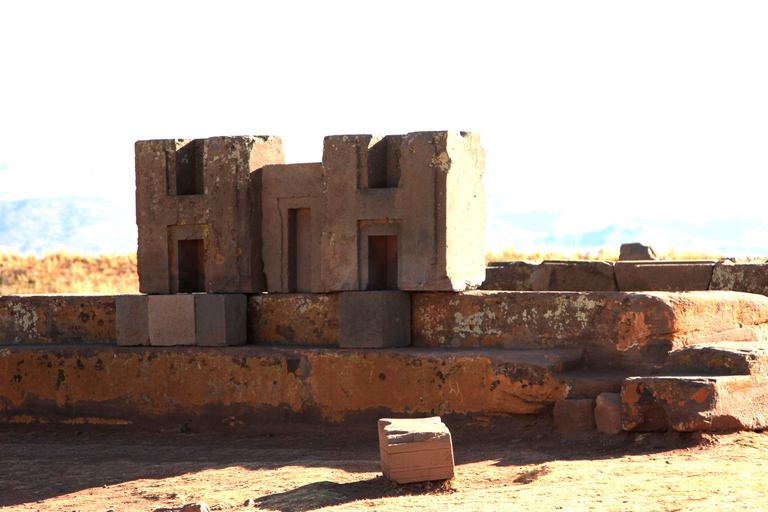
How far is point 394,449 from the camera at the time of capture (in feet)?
15.1

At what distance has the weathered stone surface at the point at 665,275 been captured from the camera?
8188mm

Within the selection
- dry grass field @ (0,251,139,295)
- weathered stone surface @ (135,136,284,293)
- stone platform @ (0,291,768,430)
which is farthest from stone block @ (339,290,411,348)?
dry grass field @ (0,251,139,295)

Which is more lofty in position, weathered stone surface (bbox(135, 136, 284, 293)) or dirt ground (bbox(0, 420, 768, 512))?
weathered stone surface (bbox(135, 136, 284, 293))

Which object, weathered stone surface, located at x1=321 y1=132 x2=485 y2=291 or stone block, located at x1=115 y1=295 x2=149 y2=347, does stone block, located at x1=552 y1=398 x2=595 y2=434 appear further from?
stone block, located at x1=115 y1=295 x2=149 y2=347

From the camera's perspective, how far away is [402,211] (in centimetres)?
622

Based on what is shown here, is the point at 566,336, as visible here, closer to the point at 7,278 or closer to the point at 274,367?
the point at 274,367

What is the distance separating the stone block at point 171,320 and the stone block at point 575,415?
2.84 metres

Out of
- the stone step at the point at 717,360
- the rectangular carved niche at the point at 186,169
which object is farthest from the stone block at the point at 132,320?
the stone step at the point at 717,360

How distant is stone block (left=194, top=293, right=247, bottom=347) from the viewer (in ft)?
21.5

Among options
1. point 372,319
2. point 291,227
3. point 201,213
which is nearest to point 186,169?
point 201,213

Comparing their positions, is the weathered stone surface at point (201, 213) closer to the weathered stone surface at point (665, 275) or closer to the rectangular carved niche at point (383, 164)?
the rectangular carved niche at point (383, 164)

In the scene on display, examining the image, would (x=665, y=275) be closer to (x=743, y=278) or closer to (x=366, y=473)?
(x=743, y=278)

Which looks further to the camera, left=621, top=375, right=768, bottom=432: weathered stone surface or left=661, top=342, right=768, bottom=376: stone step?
left=661, top=342, right=768, bottom=376: stone step

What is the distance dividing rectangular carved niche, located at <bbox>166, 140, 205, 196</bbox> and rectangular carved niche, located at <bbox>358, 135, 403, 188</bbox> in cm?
149
